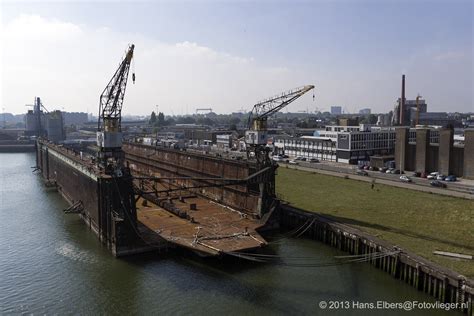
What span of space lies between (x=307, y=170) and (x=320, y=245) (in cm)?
3734

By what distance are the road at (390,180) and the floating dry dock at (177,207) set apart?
2327 centimetres

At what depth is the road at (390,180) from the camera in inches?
1942

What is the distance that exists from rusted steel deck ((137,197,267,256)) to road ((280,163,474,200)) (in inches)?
999

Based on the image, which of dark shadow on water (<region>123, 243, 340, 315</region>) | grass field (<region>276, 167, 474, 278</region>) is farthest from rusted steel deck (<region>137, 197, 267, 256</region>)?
grass field (<region>276, 167, 474, 278</region>)

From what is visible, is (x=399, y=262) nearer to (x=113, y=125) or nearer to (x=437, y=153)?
(x=113, y=125)

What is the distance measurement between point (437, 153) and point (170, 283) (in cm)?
5347

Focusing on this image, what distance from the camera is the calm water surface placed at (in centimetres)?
2452

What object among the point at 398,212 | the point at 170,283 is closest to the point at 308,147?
the point at 398,212

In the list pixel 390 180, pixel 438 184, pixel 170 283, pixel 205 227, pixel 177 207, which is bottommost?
pixel 170 283

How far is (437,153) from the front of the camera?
65500mm

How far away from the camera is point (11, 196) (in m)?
57.9

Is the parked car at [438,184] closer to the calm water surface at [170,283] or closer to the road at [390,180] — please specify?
the road at [390,180]

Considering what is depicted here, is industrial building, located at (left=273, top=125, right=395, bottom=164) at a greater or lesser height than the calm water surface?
greater

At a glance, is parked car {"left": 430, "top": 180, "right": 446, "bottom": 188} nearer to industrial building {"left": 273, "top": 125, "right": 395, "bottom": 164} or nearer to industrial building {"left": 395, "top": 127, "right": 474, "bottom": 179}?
industrial building {"left": 395, "top": 127, "right": 474, "bottom": 179}
